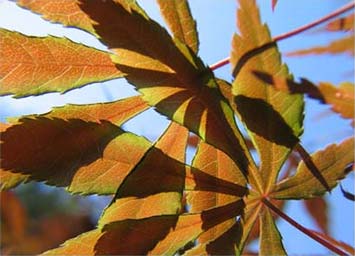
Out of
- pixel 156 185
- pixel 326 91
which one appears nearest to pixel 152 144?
pixel 156 185

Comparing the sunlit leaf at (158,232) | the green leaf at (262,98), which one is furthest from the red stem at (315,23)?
the sunlit leaf at (158,232)

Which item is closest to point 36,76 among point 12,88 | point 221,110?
point 12,88

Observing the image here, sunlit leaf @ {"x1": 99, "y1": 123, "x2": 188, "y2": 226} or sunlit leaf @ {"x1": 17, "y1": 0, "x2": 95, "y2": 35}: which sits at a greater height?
sunlit leaf @ {"x1": 17, "y1": 0, "x2": 95, "y2": 35}

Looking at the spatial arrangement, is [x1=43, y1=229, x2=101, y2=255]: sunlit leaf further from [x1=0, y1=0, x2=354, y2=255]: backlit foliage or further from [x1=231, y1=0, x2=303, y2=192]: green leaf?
[x1=231, y1=0, x2=303, y2=192]: green leaf

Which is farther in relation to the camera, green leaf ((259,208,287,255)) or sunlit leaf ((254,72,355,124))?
green leaf ((259,208,287,255))

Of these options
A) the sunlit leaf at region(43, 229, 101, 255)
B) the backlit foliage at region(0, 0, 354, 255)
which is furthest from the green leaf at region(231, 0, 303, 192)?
the sunlit leaf at region(43, 229, 101, 255)

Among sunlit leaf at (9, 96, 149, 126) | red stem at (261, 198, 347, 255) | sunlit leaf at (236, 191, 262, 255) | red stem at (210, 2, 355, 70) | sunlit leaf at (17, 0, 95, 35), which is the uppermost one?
sunlit leaf at (17, 0, 95, 35)

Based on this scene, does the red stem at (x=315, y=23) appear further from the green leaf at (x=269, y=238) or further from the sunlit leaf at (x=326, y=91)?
the green leaf at (x=269, y=238)
